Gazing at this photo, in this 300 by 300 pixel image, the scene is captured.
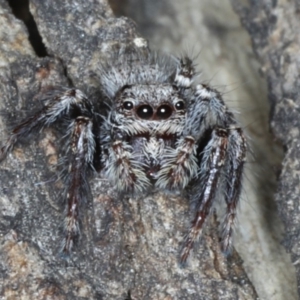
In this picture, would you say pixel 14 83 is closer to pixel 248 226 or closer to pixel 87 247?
pixel 87 247

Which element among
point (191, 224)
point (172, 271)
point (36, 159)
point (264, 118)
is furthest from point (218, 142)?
point (264, 118)

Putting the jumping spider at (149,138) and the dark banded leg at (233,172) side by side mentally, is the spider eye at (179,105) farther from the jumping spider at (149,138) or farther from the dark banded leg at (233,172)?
the dark banded leg at (233,172)

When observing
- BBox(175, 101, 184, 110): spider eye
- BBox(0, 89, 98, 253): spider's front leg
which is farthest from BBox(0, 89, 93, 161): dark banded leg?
BBox(175, 101, 184, 110): spider eye

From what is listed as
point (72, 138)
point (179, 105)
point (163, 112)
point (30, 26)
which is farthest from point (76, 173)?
point (30, 26)

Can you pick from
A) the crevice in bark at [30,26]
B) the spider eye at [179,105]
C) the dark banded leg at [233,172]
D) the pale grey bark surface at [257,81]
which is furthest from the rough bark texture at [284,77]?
the crevice in bark at [30,26]

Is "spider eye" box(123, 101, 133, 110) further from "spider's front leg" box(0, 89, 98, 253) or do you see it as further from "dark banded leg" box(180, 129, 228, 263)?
"dark banded leg" box(180, 129, 228, 263)

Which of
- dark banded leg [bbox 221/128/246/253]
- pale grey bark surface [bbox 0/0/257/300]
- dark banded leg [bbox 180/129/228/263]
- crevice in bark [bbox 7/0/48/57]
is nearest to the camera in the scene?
pale grey bark surface [bbox 0/0/257/300]

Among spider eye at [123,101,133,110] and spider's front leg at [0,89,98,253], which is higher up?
spider eye at [123,101,133,110]
